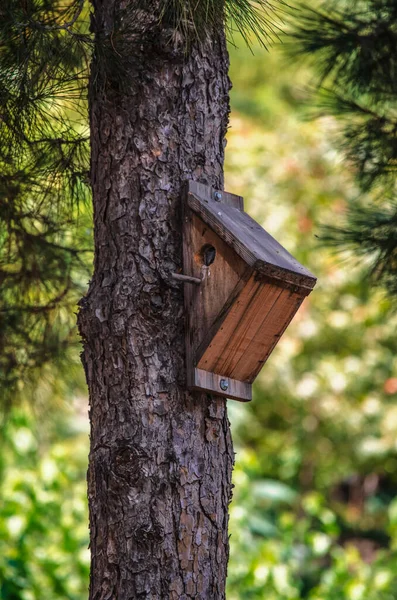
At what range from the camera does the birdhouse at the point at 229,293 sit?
56.1 inches

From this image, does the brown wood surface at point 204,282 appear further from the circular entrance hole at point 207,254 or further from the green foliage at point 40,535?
the green foliage at point 40,535

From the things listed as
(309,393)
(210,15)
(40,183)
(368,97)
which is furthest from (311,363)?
(210,15)

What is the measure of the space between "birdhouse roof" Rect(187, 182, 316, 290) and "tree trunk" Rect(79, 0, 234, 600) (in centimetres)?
4

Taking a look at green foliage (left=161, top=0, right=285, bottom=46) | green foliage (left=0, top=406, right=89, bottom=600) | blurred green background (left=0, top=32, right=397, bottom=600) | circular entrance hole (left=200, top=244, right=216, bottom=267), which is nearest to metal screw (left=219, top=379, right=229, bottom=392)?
circular entrance hole (left=200, top=244, right=216, bottom=267)

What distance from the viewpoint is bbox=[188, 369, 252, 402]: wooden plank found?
1.44 metres

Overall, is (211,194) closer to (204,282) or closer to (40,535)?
(204,282)

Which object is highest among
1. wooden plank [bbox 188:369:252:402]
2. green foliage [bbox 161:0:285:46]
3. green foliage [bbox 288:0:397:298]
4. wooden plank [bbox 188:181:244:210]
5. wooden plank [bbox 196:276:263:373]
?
green foliage [bbox 288:0:397:298]

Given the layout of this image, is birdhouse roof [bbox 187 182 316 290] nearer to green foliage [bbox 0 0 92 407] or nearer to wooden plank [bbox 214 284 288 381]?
wooden plank [bbox 214 284 288 381]

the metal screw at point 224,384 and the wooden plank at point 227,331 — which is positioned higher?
the wooden plank at point 227,331

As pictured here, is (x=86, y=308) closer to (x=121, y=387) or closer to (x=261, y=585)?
(x=121, y=387)

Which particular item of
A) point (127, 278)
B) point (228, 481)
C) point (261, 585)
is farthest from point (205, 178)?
point (261, 585)

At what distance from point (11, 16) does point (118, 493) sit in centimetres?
94

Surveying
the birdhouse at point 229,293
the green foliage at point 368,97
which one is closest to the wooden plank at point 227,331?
the birdhouse at point 229,293

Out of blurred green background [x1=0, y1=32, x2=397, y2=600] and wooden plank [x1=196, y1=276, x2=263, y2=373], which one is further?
blurred green background [x1=0, y1=32, x2=397, y2=600]
